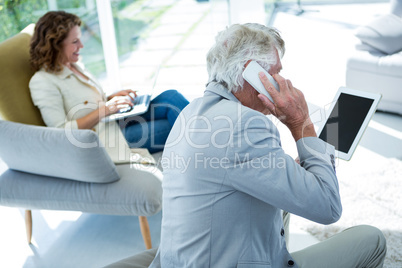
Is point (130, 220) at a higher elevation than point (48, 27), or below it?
below

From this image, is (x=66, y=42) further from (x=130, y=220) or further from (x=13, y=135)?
(x=130, y=220)

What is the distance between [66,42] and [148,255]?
1.31 metres

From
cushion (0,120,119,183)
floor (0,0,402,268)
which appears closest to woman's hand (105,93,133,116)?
cushion (0,120,119,183)

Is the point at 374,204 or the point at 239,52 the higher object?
the point at 239,52

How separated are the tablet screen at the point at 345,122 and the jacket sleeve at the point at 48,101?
1.26 meters

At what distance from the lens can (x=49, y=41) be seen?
2293 mm

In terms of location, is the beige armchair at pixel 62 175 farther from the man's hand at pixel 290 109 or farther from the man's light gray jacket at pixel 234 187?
the man's hand at pixel 290 109

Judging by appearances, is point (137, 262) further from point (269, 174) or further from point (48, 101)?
point (48, 101)

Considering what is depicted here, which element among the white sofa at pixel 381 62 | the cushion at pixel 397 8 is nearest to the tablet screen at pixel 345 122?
the white sofa at pixel 381 62

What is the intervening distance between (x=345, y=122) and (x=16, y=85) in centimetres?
154

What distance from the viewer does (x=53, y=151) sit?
6.35ft

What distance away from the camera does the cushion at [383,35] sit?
10.5ft

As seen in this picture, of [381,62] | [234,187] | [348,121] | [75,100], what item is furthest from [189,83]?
[234,187]

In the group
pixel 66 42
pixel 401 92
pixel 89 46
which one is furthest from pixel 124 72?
pixel 401 92
